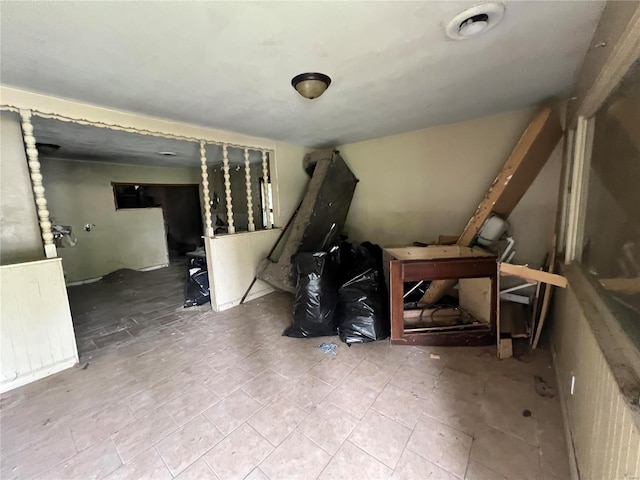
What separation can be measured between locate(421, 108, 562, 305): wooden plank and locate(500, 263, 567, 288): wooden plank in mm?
635

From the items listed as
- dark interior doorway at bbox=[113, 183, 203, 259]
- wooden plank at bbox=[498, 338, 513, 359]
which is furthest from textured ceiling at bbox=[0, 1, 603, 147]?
dark interior doorway at bbox=[113, 183, 203, 259]

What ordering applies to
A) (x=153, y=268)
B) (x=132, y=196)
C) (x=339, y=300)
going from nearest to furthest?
(x=339, y=300), (x=132, y=196), (x=153, y=268)

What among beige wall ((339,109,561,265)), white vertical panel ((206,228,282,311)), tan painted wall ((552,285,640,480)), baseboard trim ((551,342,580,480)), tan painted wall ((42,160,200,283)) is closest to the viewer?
tan painted wall ((552,285,640,480))

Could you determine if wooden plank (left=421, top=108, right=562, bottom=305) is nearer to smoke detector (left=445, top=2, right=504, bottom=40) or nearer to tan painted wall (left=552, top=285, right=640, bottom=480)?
tan painted wall (left=552, top=285, right=640, bottom=480)

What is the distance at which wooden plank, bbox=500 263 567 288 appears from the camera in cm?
173

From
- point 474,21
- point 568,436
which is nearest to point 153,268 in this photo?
point 474,21

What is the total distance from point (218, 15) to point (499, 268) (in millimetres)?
2392

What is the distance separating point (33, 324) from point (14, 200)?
3.24 feet

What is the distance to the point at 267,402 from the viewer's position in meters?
1.70

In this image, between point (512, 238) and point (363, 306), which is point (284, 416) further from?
point (512, 238)

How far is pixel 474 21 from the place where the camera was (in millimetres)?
1270

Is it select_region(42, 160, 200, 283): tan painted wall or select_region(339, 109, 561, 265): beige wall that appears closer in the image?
select_region(339, 109, 561, 265): beige wall

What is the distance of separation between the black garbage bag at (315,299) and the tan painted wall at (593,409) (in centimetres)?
167

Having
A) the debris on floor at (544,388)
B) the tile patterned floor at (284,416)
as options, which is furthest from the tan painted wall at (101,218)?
the debris on floor at (544,388)
